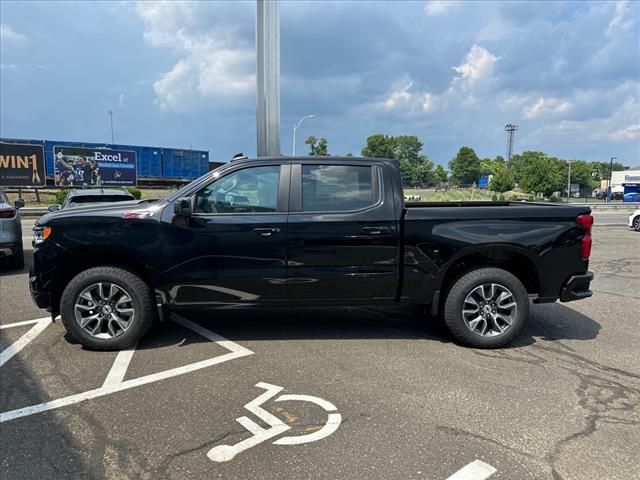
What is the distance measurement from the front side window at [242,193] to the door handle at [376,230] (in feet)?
3.08

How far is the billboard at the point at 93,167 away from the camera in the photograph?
108 ft

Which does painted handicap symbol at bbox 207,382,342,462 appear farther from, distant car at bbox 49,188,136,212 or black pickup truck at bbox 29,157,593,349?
distant car at bbox 49,188,136,212

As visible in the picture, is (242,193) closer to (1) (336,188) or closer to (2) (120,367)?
(1) (336,188)

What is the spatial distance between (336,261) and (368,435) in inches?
74.0

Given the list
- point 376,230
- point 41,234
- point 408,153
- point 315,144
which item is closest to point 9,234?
point 41,234

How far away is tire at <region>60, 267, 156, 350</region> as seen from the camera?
4555 mm

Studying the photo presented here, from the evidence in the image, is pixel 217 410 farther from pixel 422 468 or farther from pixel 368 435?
pixel 422 468

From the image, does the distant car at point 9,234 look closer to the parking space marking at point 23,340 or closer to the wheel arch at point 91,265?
the parking space marking at point 23,340

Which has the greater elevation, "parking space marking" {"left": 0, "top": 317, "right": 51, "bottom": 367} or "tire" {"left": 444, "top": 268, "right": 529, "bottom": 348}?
"tire" {"left": 444, "top": 268, "right": 529, "bottom": 348}

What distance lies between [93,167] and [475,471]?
36462 millimetres

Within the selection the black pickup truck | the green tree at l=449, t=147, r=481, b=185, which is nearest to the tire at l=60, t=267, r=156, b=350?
the black pickup truck

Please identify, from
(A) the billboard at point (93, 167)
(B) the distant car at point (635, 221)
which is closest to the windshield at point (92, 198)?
(B) the distant car at point (635, 221)

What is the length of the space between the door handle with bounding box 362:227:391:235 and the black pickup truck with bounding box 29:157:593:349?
0.07ft

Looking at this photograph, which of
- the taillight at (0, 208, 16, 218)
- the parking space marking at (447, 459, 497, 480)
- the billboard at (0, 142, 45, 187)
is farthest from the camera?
the billboard at (0, 142, 45, 187)
